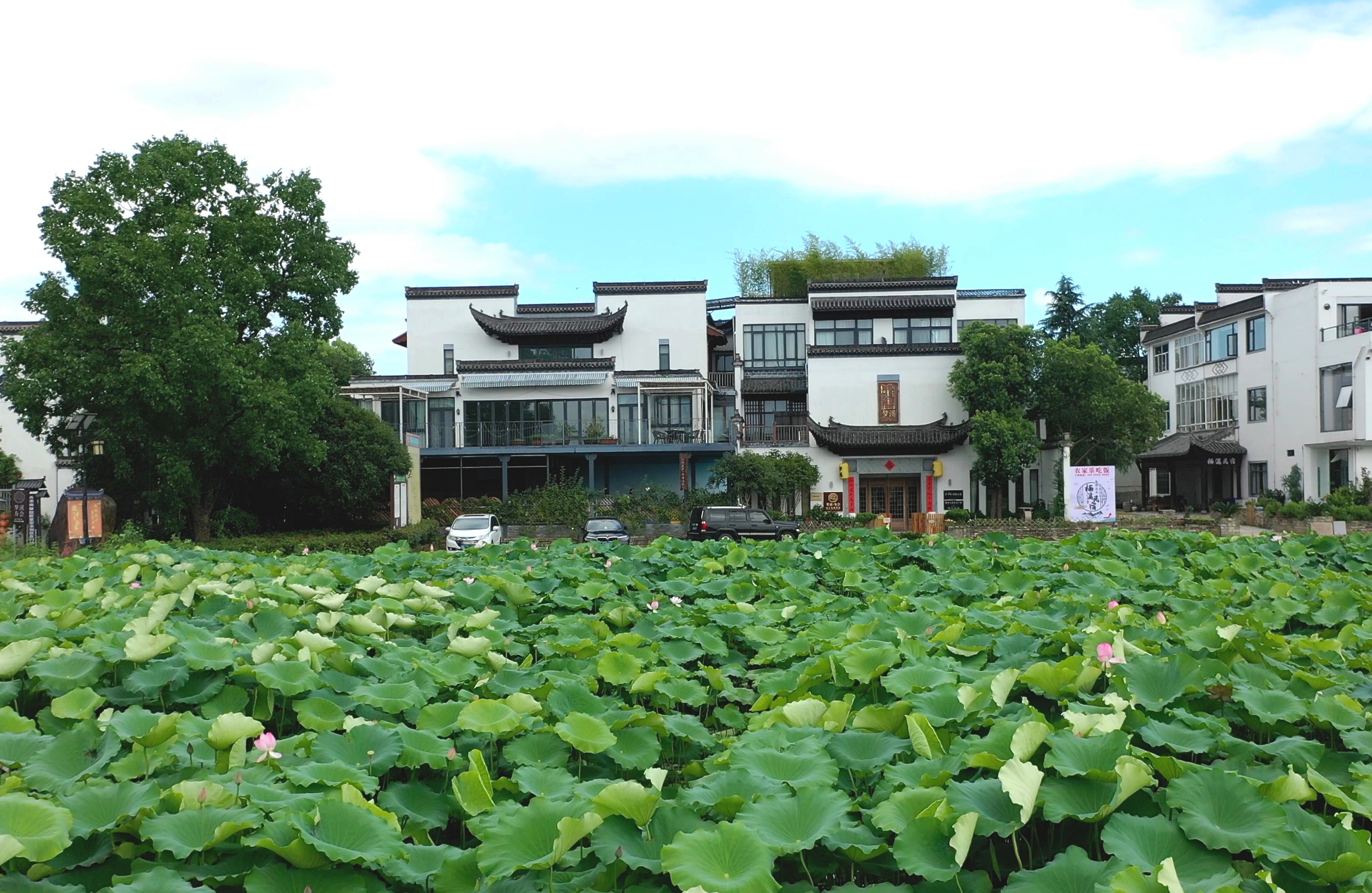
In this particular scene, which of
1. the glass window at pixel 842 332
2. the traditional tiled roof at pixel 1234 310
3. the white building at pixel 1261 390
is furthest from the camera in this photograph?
the glass window at pixel 842 332

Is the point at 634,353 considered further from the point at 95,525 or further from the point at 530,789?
the point at 530,789

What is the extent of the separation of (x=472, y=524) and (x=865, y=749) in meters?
22.3

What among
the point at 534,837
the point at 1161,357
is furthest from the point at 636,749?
the point at 1161,357

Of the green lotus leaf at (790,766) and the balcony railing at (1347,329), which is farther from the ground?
the balcony railing at (1347,329)

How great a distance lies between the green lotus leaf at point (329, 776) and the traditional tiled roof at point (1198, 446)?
3989 centimetres

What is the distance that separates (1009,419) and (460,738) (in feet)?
109

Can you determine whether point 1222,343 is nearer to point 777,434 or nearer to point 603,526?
point 777,434

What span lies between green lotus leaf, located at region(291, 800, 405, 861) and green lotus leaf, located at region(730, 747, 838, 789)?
0.94 m

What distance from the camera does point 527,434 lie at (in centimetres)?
3669

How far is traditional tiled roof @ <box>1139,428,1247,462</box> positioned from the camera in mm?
36875

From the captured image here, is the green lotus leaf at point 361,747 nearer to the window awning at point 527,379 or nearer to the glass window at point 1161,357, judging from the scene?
the window awning at point 527,379

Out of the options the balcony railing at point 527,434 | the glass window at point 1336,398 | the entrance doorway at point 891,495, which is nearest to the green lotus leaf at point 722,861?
the balcony railing at point 527,434

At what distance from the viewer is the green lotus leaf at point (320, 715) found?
10.8ft

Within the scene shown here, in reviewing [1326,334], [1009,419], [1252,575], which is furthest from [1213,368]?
[1252,575]
